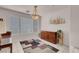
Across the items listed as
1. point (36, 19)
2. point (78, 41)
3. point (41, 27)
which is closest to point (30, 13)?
point (36, 19)

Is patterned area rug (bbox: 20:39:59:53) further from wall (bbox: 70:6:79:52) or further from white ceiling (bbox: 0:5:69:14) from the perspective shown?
white ceiling (bbox: 0:5:69:14)

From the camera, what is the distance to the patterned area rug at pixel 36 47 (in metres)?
1.34

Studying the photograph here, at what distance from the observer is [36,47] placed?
1362 millimetres

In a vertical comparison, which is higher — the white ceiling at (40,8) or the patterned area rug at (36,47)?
the white ceiling at (40,8)

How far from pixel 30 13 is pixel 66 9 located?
450 millimetres

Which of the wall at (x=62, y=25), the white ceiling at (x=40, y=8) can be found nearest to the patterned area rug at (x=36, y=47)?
the wall at (x=62, y=25)

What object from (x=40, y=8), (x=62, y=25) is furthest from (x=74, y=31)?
(x=40, y=8)

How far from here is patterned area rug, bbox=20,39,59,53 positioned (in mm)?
1336

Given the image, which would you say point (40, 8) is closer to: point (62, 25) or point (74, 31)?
point (62, 25)

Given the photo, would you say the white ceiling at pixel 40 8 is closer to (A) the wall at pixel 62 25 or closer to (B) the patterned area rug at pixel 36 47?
(A) the wall at pixel 62 25

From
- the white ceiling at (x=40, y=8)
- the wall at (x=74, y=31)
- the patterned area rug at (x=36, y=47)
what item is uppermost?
the white ceiling at (x=40, y=8)
